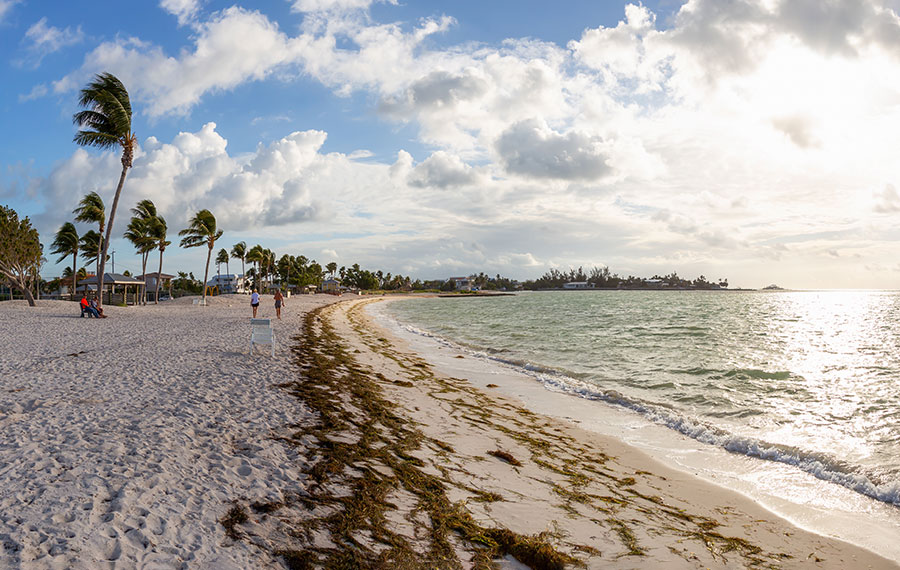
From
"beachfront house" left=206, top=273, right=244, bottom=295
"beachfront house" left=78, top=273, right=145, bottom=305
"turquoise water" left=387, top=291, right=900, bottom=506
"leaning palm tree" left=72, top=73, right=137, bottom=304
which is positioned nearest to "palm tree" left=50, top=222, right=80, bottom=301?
"beachfront house" left=78, top=273, right=145, bottom=305

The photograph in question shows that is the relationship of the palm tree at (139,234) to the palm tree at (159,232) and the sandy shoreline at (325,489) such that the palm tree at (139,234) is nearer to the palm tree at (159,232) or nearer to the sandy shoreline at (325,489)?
the palm tree at (159,232)

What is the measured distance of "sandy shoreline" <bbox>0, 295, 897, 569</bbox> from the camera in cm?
371

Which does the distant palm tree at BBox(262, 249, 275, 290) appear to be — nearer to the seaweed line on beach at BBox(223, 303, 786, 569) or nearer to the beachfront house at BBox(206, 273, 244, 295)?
the beachfront house at BBox(206, 273, 244, 295)

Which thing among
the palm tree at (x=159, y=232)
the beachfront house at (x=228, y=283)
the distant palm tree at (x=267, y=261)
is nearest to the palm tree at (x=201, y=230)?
the palm tree at (x=159, y=232)

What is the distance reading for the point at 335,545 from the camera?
379cm

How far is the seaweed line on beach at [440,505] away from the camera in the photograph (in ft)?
12.6

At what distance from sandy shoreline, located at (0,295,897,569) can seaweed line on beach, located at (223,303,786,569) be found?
0.9 inches

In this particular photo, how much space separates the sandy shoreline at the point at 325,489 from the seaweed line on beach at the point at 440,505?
2 centimetres

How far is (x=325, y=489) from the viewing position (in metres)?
4.75

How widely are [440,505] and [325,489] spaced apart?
3.79ft

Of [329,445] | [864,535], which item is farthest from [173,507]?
[864,535]

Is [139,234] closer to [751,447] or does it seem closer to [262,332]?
[262,332]

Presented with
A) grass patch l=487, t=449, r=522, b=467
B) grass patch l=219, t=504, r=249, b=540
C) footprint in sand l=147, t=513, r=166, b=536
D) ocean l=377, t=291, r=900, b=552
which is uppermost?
footprint in sand l=147, t=513, r=166, b=536

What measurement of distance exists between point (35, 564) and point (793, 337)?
35.9m
